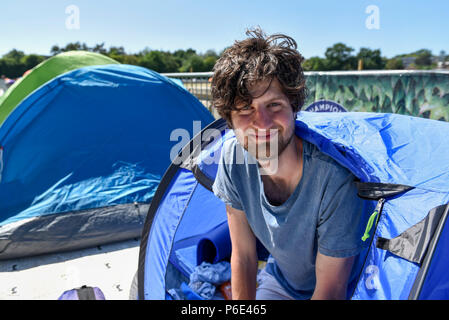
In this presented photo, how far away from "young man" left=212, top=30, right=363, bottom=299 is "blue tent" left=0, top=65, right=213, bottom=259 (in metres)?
1.90

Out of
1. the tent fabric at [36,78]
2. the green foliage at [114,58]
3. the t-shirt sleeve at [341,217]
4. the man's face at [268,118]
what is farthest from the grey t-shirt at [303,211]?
the green foliage at [114,58]

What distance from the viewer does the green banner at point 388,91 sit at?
3057mm

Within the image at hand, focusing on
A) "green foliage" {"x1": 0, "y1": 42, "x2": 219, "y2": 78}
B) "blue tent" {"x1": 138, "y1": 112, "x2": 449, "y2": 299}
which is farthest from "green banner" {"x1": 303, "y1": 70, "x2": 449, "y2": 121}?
"green foliage" {"x1": 0, "y1": 42, "x2": 219, "y2": 78}

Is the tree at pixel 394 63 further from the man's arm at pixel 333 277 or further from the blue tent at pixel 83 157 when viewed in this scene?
the man's arm at pixel 333 277

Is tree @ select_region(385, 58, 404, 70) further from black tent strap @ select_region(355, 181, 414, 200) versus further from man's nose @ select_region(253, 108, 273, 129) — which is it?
man's nose @ select_region(253, 108, 273, 129)

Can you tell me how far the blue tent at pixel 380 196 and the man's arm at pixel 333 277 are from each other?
2.0 inches

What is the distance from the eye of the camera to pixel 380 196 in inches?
45.9

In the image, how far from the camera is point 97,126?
3.18 metres

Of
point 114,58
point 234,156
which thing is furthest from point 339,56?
point 234,156

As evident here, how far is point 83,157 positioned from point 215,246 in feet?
5.12

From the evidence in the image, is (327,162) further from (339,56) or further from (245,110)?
(339,56)
